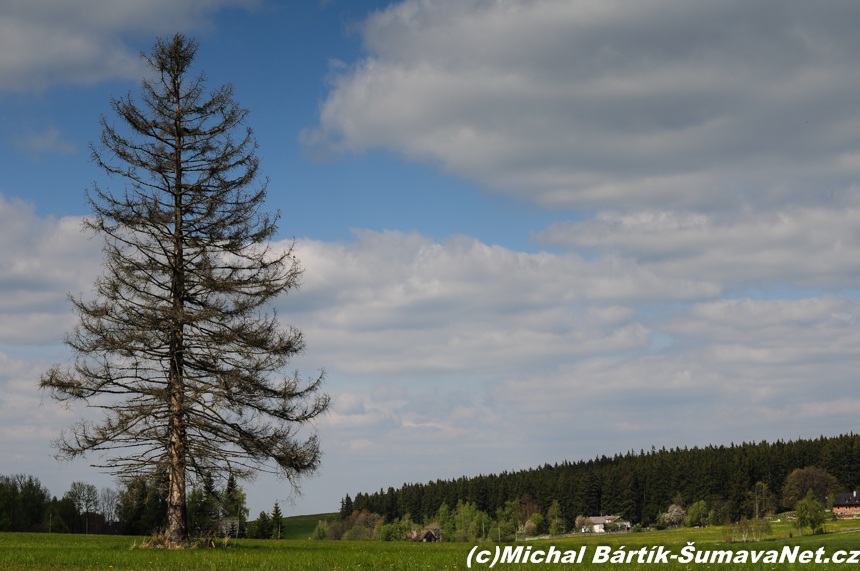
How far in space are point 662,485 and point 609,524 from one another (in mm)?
13919

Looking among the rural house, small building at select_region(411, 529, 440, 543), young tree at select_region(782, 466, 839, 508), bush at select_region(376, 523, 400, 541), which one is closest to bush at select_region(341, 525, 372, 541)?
bush at select_region(376, 523, 400, 541)

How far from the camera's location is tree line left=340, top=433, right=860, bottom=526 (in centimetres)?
13762

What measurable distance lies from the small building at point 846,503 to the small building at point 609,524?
4030cm

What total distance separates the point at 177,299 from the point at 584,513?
5755 inches

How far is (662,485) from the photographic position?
148375 mm

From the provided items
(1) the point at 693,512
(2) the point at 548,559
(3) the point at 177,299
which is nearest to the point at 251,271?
(3) the point at 177,299

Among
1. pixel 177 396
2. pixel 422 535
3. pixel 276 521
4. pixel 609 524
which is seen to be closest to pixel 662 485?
pixel 609 524

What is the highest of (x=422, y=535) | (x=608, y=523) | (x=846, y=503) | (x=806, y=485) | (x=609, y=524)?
(x=806, y=485)

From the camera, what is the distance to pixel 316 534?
136 meters

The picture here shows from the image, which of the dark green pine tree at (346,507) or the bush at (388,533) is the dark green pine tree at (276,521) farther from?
the dark green pine tree at (346,507)

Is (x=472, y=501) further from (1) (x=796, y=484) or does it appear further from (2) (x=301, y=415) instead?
(2) (x=301, y=415)

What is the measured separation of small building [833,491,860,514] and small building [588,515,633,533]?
40.3 meters

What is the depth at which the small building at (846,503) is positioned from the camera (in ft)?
403

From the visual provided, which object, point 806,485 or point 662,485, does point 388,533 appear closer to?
point 662,485
